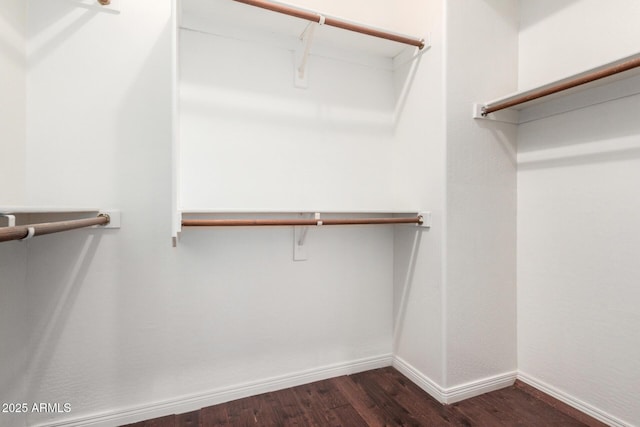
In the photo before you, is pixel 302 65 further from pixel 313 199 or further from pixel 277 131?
pixel 313 199

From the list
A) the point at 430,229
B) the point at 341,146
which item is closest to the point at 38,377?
the point at 341,146

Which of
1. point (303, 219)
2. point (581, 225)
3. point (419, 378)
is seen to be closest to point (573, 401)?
point (419, 378)

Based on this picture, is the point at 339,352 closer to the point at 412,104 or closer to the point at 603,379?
the point at 603,379

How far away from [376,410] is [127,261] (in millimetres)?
1415

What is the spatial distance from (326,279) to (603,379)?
1.39 meters

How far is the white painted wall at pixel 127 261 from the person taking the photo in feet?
4.46

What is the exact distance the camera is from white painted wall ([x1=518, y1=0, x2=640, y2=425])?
136 centimetres

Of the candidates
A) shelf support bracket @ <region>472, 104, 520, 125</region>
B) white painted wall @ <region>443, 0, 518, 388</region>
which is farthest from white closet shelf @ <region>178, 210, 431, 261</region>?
shelf support bracket @ <region>472, 104, 520, 125</region>

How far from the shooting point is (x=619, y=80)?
1.37 meters

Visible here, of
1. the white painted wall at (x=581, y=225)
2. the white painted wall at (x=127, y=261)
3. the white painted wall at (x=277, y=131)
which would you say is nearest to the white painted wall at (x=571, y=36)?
the white painted wall at (x=581, y=225)

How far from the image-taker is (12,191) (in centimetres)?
126

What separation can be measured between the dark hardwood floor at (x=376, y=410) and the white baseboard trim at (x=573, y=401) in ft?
0.08

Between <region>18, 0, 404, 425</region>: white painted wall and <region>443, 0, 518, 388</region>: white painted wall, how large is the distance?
917 millimetres

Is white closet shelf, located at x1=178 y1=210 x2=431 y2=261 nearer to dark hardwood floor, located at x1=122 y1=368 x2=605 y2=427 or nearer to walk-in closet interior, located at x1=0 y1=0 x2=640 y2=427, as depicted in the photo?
walk-in closet interior, located at x1=0 y1=0 x2=640 y2=427
